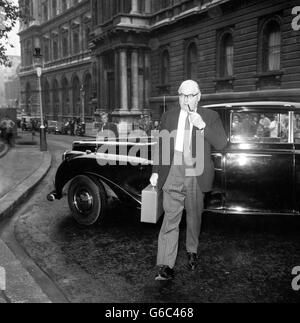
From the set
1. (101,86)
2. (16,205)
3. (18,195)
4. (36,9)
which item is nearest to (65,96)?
(36,9)

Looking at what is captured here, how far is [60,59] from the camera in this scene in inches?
2164

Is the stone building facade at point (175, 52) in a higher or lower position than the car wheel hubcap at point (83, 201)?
higher

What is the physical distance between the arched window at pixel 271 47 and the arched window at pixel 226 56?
2.92 meters

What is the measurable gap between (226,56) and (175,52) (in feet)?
18.3

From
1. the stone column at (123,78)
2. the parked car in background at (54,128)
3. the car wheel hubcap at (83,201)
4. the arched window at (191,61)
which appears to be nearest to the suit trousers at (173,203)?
the car wheel hubcap at (83,201)

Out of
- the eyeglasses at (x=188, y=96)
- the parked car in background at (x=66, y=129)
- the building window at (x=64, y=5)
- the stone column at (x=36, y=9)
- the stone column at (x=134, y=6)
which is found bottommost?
the parked car in background at (x=66, y=129)

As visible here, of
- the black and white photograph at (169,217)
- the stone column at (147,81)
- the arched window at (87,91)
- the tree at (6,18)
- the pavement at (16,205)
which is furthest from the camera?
the arched window at (87,91)

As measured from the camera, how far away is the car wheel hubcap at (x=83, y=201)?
578 centimetres

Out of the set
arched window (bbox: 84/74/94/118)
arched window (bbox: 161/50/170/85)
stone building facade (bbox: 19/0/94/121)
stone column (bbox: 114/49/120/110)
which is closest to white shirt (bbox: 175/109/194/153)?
arched window (bbox: 161/50/170/85)

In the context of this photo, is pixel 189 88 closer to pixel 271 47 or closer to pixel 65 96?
pixel 271 47

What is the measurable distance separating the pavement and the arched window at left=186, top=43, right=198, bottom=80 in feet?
50.5

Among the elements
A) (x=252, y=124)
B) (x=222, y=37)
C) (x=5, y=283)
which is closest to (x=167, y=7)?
(x=222, y=37)

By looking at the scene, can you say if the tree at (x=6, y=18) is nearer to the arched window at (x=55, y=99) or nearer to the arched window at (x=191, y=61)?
the arched window at (x=191, y=61)

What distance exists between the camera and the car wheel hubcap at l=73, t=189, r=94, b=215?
5.78 m
